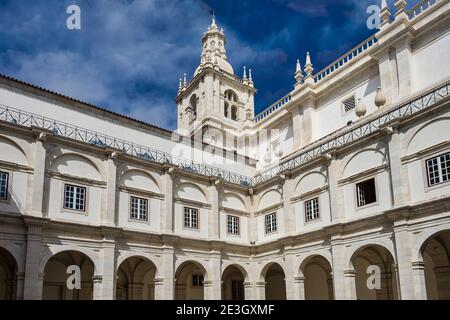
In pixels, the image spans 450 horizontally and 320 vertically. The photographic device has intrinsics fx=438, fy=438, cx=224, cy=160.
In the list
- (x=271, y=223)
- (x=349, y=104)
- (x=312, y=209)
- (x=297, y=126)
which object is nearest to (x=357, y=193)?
(x=312, y=209)

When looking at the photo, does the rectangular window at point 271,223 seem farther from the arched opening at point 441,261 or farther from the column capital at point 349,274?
the arched opening at point 441,261

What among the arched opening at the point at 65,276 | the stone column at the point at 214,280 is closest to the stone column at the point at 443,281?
the stone column at the point at 214,280

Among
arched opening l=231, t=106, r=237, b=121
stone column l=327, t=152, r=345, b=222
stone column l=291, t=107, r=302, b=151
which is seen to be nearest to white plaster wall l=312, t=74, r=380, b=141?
stone column l=291, t=107, r=302, b=151

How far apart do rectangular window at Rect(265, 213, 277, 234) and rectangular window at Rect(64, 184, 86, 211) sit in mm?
13007

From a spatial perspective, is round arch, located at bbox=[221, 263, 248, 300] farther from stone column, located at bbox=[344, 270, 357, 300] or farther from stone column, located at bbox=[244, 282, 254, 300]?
stone column, located at bbox=[344, 270, 357, 300]

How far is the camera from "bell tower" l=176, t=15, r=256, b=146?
43875 mm

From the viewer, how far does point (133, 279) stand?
98.8ft

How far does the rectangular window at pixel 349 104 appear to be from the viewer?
102ft

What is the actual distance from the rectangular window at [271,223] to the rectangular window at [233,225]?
7.10 feet

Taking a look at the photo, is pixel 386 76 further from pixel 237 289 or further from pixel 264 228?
pixel 237 289

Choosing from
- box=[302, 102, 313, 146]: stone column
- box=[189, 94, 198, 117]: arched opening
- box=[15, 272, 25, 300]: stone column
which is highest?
box=[189, 94, 198, 117]: arched opening

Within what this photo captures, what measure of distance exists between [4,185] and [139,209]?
7.77 metres
